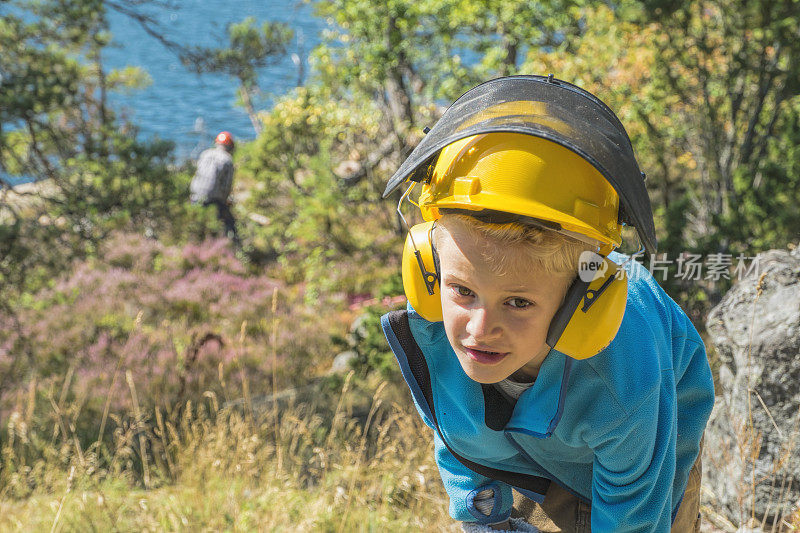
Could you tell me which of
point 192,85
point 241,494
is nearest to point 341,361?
point 241,494

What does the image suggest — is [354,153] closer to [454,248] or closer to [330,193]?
[330,193]

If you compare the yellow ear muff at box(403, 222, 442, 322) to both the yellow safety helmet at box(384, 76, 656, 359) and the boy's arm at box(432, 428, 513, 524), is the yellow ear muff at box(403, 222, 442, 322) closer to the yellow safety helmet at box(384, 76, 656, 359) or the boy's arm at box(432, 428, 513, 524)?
the yellow safety helmet at box(384, 76, 656, 359)

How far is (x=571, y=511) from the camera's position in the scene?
1.65 meters

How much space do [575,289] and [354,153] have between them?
7312mm

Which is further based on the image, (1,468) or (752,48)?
(752,48)

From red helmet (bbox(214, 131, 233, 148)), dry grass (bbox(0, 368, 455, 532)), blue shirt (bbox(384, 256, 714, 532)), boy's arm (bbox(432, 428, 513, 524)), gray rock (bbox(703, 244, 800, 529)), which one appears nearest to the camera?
blue shirt (bbox(384, 256, 714, 532))

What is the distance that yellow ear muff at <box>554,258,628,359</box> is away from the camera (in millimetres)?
1208

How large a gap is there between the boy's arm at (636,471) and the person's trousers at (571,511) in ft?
0.73

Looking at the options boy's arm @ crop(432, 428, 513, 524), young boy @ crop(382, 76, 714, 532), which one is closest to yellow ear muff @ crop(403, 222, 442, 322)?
young boy @ crop(382, 76, 714, 532)

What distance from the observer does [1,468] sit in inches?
144

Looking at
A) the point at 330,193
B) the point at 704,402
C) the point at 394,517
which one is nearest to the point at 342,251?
the point at 330,193

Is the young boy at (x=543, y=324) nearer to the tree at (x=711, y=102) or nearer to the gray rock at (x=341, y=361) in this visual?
the tree at (x=711, y=102)

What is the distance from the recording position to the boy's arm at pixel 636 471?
1.27m

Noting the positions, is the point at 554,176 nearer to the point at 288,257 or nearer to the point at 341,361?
A: the point at 341,361
